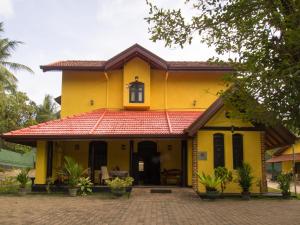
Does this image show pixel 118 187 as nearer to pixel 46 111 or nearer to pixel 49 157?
pixel 49 157

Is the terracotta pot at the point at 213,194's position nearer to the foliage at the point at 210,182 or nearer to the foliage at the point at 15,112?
the foliage at the point at 210,182

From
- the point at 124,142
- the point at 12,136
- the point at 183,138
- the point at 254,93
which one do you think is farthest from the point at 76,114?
the point at 254,93

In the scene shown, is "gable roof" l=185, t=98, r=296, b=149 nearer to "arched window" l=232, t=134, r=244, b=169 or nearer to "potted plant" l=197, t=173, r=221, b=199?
"arched window" l=232, t=134, r=244, b=169

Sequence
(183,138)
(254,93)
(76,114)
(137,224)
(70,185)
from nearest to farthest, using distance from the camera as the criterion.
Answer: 1. (254,93)
2. (137,224)
3. (70,185)
4. (183,138)
5. (76,114)

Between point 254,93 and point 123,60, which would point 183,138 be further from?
point 254,93

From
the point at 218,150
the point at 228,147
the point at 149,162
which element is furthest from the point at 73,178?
the point at 228,147

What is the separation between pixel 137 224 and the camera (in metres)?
10.1

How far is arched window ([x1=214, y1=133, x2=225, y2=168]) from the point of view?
59.1 feet

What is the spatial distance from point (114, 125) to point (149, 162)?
137 inches

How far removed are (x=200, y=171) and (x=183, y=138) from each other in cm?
184

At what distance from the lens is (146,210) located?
12.7 m

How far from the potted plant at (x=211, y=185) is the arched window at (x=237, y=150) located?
180 cm

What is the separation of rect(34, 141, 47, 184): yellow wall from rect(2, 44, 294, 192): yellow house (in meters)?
0.05

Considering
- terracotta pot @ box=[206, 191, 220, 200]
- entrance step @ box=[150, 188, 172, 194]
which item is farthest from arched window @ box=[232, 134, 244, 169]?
entrance step @ box=[150, 188, 172, 194]
